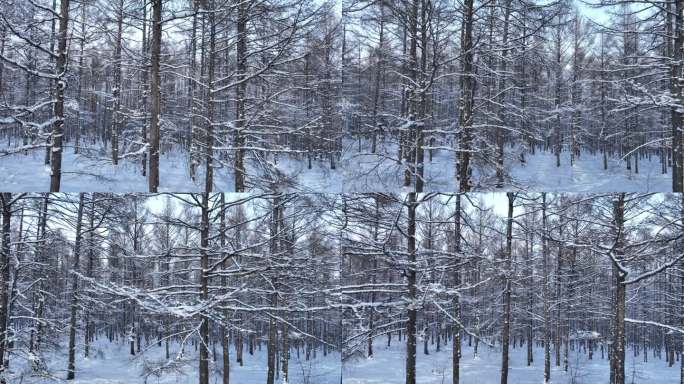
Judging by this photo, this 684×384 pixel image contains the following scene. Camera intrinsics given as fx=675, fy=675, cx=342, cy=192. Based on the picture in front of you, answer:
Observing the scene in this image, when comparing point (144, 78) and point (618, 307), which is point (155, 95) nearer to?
point (144, 78)

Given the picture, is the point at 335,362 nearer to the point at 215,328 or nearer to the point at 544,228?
the point at 215,328

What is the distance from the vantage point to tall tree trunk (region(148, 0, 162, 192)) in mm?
7023

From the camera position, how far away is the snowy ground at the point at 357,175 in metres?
7.13

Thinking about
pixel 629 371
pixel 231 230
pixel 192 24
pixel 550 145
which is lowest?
pixel 629 371

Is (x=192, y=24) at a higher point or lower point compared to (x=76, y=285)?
higher

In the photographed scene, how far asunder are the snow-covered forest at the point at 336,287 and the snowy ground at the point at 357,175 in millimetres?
147

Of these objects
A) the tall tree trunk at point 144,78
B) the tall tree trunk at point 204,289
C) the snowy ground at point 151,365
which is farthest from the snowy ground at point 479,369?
the tall tree trunk at point 144,78

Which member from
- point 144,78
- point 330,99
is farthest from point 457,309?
point 144,78

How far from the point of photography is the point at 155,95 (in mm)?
7082

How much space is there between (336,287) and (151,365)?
2.16 m

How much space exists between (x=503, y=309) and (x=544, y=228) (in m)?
1.01

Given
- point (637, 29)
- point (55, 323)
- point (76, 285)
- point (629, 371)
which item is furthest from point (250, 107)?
point (629, 371)

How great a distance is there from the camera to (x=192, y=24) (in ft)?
23.7

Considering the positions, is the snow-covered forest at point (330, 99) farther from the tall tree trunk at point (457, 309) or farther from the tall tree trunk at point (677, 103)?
the tall tree trunk at point (457, 309)
